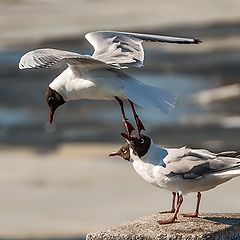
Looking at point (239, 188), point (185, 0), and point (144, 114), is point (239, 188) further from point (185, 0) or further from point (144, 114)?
point (185, 0)

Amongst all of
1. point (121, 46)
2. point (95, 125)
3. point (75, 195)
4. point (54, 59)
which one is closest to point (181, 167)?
point (54, 59)

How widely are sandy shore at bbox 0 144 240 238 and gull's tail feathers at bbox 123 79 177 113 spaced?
4636 millimetres

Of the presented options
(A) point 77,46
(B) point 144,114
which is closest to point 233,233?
(B) point 144,114

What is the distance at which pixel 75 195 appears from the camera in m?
14.0

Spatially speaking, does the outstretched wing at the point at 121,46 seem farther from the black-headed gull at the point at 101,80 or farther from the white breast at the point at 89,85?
the white breast at the point at 89,85

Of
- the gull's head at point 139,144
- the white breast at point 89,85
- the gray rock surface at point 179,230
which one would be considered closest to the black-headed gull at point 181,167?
the gull's head at point 139,144

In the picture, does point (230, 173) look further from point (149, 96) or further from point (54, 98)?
point (54, 98)

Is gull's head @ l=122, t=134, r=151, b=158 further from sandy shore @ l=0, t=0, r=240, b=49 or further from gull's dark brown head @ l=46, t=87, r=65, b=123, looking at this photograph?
sandy shore @ l=0, t=0, r=240, b=49

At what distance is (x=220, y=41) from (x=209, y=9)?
19.8 ft

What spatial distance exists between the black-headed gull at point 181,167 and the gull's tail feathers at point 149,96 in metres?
0.22

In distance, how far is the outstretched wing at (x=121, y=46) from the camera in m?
8.41

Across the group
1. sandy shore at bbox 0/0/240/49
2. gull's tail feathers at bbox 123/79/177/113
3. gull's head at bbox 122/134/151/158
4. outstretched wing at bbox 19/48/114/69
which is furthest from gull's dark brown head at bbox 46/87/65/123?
sandy shore at bbox 0/0/240/49

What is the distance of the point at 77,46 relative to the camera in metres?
25.6

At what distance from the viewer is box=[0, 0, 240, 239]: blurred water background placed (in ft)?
43.9
